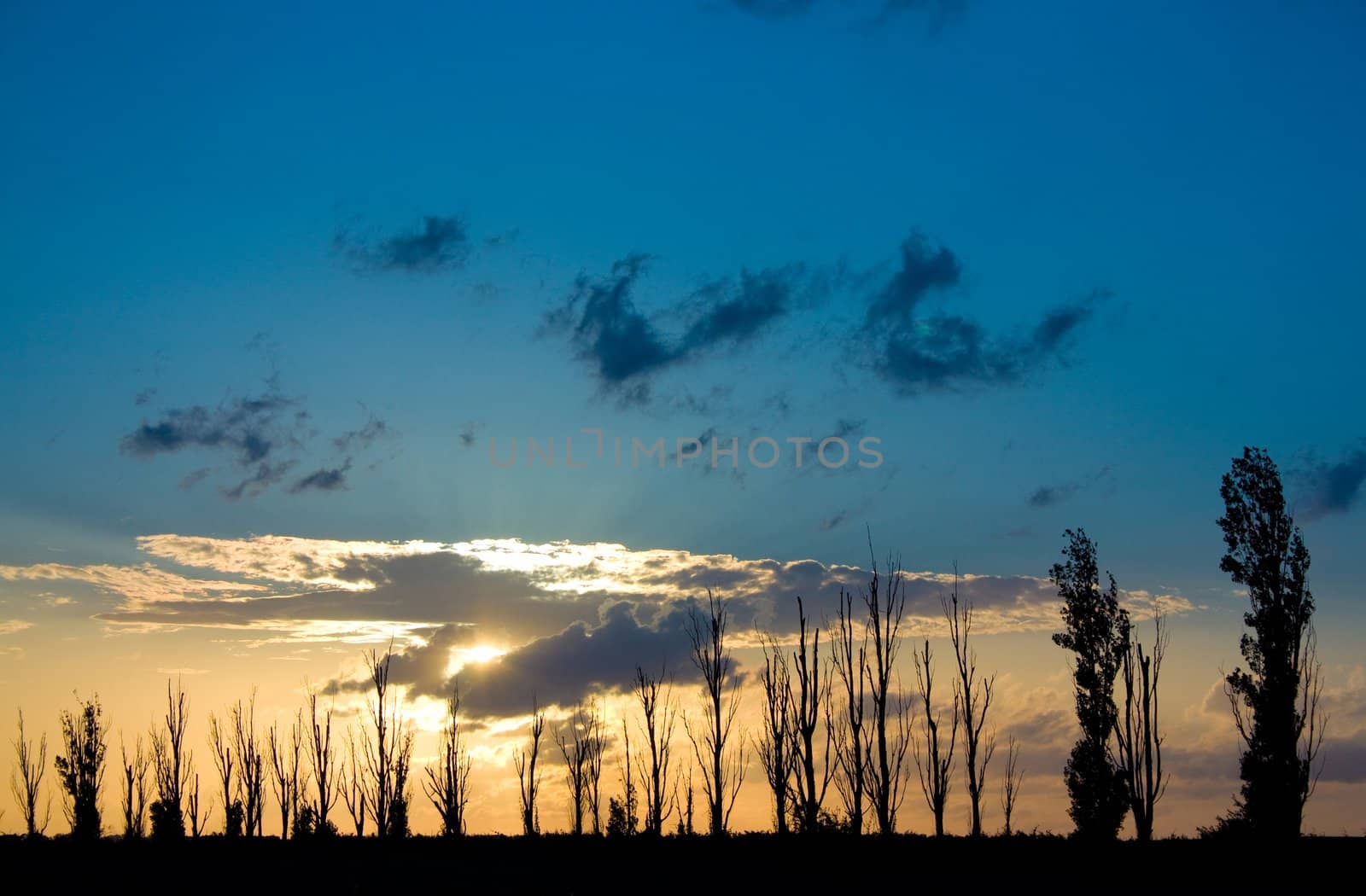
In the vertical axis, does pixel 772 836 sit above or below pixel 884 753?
below

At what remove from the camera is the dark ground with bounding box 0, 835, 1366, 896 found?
24.0 meters

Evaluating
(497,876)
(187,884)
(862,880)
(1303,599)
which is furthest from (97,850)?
(1303,599)

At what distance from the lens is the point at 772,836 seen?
3203 centimetres

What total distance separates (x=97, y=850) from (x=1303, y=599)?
41.1 meters

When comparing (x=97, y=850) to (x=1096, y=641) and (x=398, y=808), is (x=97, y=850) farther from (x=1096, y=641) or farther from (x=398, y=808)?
(x=1096, y=641)

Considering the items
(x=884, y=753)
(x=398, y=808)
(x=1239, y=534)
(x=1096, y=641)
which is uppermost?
(x=1239, y=534)

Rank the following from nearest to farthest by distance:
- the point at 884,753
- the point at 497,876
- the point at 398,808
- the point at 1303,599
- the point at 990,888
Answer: the point at 990,888 < the point at 497,876 < the point at 884,753 < the point at 1303,599 < the point at 398,808

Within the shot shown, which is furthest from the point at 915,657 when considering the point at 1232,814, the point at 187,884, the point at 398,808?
the point at 398,808

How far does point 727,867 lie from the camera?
28078 mm

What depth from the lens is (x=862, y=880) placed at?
2530 cm

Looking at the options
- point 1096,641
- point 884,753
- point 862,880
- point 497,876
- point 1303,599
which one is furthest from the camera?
point 1096,641

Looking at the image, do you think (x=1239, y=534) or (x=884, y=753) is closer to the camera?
(x=884, y=753)

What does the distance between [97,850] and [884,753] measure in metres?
26.0

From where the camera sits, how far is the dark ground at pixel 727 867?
2405 cm
